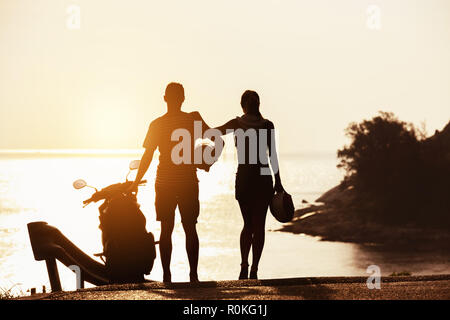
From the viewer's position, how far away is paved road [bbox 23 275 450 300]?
7453mm

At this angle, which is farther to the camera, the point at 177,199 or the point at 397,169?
the point at 397,169

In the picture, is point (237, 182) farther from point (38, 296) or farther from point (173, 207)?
point (38, 296)

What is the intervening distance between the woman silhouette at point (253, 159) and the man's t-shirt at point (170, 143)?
0.39 metres

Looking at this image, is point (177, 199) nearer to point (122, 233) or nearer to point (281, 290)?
point (122, 233)

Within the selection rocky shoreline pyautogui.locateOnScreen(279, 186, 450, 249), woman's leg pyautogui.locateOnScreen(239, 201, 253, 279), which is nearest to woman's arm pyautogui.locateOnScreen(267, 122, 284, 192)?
woman's leg pyautogui.locateOnScreen(239, 201, 253, 279)

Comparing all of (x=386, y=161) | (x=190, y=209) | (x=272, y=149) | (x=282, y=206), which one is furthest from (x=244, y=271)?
(x=386, y=161)

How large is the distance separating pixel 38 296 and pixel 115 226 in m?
1.63

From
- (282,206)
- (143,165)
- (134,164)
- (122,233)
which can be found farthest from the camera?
(122,233)

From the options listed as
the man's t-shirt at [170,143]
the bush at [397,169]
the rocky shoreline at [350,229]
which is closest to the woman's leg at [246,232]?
the man's t-shirt at [170,143]

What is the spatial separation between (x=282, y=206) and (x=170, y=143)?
144cm

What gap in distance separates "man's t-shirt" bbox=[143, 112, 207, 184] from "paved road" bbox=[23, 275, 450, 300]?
3.84 feet

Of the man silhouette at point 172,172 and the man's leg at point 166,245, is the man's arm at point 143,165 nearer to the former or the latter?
the man silhouette at point 172,172

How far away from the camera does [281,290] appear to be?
7.81 meters

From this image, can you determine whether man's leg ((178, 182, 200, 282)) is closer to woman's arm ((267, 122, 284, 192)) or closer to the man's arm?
the man's arm
